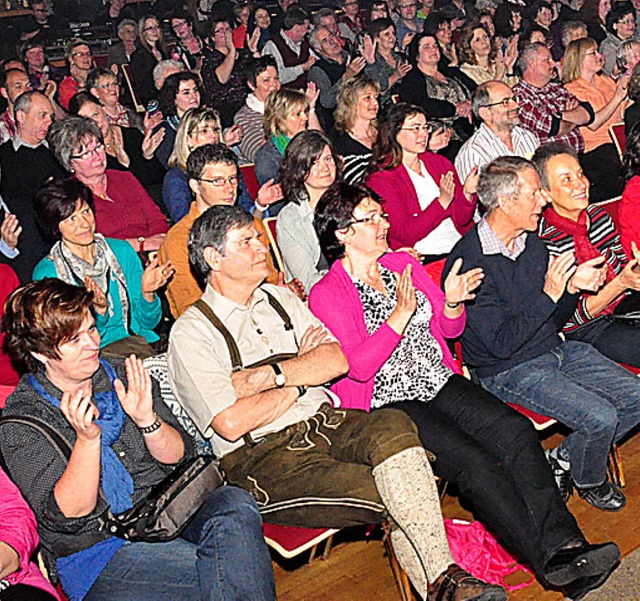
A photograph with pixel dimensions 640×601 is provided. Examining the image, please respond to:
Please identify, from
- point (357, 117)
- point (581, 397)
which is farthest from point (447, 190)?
point (581, 397)

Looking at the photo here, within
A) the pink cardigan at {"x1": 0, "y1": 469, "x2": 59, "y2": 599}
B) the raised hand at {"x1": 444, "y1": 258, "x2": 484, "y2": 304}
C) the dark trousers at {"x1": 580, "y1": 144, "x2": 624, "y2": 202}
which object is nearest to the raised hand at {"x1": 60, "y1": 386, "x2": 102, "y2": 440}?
the pink cardigan at {"x1": 0, "y1": 469, "x2": 59, "y2": 599}

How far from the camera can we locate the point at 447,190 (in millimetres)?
3979

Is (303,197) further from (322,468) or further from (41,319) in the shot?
(41,319)

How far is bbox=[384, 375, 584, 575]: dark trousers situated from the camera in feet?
8.69

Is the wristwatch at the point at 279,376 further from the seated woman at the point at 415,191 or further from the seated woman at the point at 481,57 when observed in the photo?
the seated woman at the point at 481,57

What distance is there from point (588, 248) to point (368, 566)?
4.76 ft

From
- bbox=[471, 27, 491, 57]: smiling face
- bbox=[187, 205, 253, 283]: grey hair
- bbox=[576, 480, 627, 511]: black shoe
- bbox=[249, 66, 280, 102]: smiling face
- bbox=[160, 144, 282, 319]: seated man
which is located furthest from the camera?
bbox=[471, 27, 491, 57]: smiling face

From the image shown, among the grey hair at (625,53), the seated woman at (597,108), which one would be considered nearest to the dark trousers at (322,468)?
the seated woman at (597,108)

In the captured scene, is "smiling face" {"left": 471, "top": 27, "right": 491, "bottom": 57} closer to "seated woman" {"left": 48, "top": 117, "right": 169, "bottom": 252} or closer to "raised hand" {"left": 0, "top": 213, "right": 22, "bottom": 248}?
"seated woman" {"left": 48, "top": 117, "right": 169, "bottom": 252}

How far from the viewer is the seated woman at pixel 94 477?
7.18 feet

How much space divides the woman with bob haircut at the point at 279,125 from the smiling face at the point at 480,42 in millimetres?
2204

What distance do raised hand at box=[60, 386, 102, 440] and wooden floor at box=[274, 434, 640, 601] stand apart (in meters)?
0.95

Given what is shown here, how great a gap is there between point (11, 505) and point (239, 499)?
1.83 ft

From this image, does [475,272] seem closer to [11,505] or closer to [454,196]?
[454,196]
